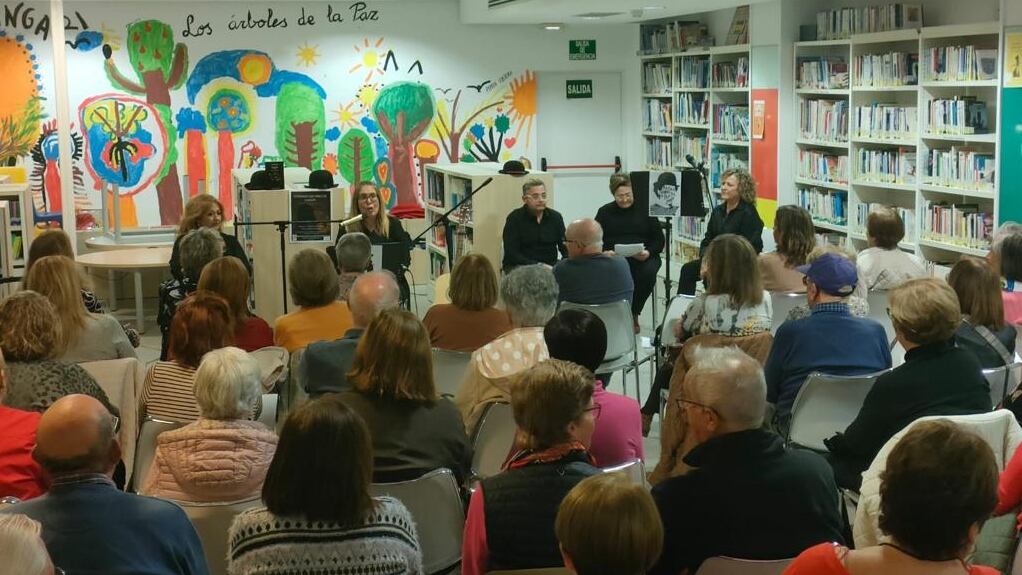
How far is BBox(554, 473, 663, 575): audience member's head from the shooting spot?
203 cm

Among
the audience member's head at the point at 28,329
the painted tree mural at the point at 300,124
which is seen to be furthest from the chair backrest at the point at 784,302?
the painted tree mural at the point at 300,124

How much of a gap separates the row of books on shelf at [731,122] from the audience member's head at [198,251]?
6091 millimetres

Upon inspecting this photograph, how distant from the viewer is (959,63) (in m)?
7.90

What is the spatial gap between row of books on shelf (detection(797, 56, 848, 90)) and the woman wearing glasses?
7.49 ft

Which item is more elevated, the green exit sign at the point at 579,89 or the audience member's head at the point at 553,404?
the green exit sign at the point at 579,89

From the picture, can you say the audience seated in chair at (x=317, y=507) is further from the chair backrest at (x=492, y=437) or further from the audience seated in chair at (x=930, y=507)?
the chair backrest at (x=492, y=437)

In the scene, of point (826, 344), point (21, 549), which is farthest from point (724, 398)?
point (826, 344)

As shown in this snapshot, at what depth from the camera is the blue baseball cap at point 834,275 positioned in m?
4.30

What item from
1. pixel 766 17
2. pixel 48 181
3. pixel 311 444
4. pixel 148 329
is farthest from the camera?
pixel 48 181

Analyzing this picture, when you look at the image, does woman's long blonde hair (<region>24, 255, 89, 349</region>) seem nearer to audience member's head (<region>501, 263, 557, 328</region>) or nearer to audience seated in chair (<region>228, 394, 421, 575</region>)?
audience member's head (<region>501, 263, 557, 328</region>)

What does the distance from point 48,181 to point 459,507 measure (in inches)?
370

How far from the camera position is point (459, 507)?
314 centimetres

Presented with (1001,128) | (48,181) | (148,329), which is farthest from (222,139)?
(1001,128)

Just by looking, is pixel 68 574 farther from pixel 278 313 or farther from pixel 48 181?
pixel 48 181
